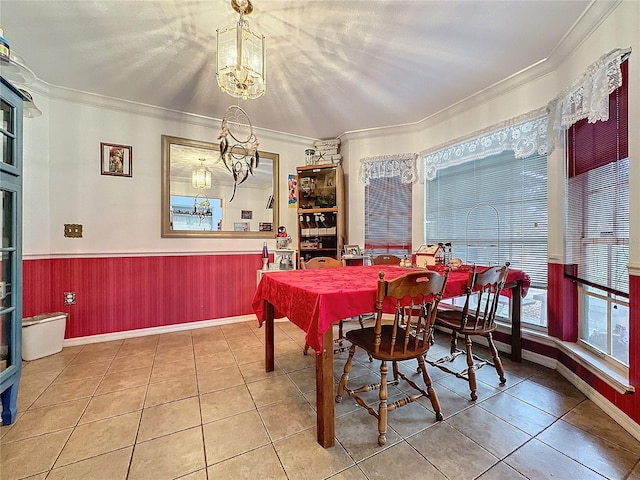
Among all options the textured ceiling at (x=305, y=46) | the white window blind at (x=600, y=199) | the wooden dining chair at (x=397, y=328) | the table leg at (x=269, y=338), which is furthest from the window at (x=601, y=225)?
the table leg at (x=269, y=338)

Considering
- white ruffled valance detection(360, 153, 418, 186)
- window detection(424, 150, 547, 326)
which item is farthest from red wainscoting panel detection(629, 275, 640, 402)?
white ruffled valance detection(360, 153, 418, 186)

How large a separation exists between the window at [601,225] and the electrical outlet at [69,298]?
15.2ft

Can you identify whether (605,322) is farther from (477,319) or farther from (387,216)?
(387,216)

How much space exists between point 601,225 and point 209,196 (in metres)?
3.76

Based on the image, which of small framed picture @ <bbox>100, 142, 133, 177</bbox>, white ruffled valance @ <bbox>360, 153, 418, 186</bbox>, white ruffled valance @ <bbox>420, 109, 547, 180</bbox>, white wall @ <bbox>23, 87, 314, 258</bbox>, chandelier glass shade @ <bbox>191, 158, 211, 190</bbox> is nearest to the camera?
white ruffled valance @ <bbox>420, 109, 547, 180</bbox>

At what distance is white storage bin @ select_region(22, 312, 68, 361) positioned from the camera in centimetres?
246

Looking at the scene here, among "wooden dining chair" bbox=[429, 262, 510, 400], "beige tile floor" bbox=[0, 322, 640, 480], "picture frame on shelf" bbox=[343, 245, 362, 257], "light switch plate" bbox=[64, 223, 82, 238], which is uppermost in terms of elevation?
"light switch plate" bbox=[64, 223, 82, 238]

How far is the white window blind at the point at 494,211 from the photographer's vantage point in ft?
8.18

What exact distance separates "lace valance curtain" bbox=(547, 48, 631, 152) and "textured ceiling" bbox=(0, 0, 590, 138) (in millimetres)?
422

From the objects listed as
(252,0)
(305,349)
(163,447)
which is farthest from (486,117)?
(163,447)

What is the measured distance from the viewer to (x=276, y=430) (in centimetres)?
156

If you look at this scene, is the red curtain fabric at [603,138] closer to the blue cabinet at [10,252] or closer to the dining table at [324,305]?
the dining table at [324,305]

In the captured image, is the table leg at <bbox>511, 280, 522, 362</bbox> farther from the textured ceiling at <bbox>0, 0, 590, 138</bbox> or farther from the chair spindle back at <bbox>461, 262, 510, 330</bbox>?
the textured ceiling at <bbox>0, 0, 590, 138</bbox>

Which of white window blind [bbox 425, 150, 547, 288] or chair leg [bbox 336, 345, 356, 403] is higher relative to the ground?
white window blind [bbox 425, 150, 547, 288]
